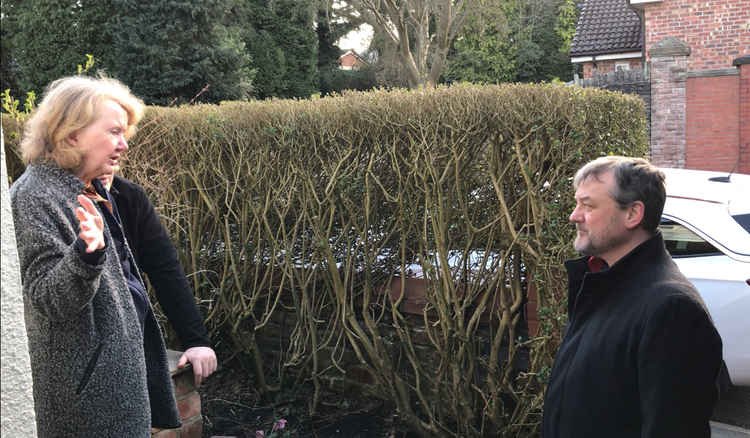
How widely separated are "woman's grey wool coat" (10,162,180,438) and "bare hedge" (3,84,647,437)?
2364 mm

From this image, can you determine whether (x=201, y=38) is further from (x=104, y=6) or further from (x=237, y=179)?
(x=237, y=179)

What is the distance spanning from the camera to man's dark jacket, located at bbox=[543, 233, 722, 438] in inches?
70.0

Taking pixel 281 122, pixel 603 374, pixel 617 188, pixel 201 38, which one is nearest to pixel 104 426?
pixel 603 374

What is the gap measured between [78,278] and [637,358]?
1.59 m

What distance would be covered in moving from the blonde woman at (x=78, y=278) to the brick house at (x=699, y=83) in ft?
48.3

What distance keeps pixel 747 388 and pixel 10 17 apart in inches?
946

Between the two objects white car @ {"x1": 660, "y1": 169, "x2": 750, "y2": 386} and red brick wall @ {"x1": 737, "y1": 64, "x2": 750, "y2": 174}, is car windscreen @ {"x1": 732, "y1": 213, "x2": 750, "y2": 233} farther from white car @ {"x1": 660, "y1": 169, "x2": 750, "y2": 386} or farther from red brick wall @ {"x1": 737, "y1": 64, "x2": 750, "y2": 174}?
red brick wall @ {"x1": 737, "y1": 64, "x2": 750, "y2": 174}

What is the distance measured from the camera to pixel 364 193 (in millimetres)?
4391

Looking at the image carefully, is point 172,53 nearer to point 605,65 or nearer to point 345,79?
point 605,65

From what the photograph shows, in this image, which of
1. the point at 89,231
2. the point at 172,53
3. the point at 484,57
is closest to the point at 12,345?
Answer: the point at 89,231

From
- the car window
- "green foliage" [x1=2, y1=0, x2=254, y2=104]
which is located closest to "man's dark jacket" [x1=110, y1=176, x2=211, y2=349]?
the car window

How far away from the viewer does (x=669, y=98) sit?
16000mm

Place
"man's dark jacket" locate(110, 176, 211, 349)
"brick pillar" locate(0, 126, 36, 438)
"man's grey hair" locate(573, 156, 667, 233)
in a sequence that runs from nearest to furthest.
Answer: "brick pillar" locate(0, 126, 36, 438) < "man's grey hair" locate(573, 156, 667, 233) < "man's dark jacket" locate(110, 176, 211, 349)

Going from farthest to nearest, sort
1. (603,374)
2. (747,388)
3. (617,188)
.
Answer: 1. (747,388)
2. (617,188)
3. (603,374)
